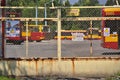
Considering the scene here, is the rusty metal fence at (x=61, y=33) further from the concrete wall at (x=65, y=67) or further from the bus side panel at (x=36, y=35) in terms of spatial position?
the bus side panel at (x=36, y=35)

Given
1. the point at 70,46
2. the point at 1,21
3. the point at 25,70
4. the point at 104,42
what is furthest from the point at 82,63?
the point at 70,46

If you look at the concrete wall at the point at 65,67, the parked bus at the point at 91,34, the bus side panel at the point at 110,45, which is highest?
the parked bus at the point at 91,34

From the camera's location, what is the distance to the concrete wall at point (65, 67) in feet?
45.6

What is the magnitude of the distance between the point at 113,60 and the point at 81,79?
1.59 m

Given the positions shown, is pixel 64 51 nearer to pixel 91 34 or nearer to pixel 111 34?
pixel 111 34

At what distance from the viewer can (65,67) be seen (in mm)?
14109

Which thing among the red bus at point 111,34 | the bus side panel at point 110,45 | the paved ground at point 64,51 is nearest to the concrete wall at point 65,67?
the paved ground at point 64,51

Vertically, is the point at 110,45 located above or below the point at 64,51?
above

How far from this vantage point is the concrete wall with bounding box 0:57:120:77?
13.9 m

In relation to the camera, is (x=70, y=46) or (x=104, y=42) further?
(x=70, y=46)

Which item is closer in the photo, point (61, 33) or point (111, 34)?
point (111, 34)

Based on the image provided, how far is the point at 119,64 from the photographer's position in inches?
561

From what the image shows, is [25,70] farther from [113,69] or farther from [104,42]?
[104,42]

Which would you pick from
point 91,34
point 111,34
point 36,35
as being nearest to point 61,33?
point 111,34
